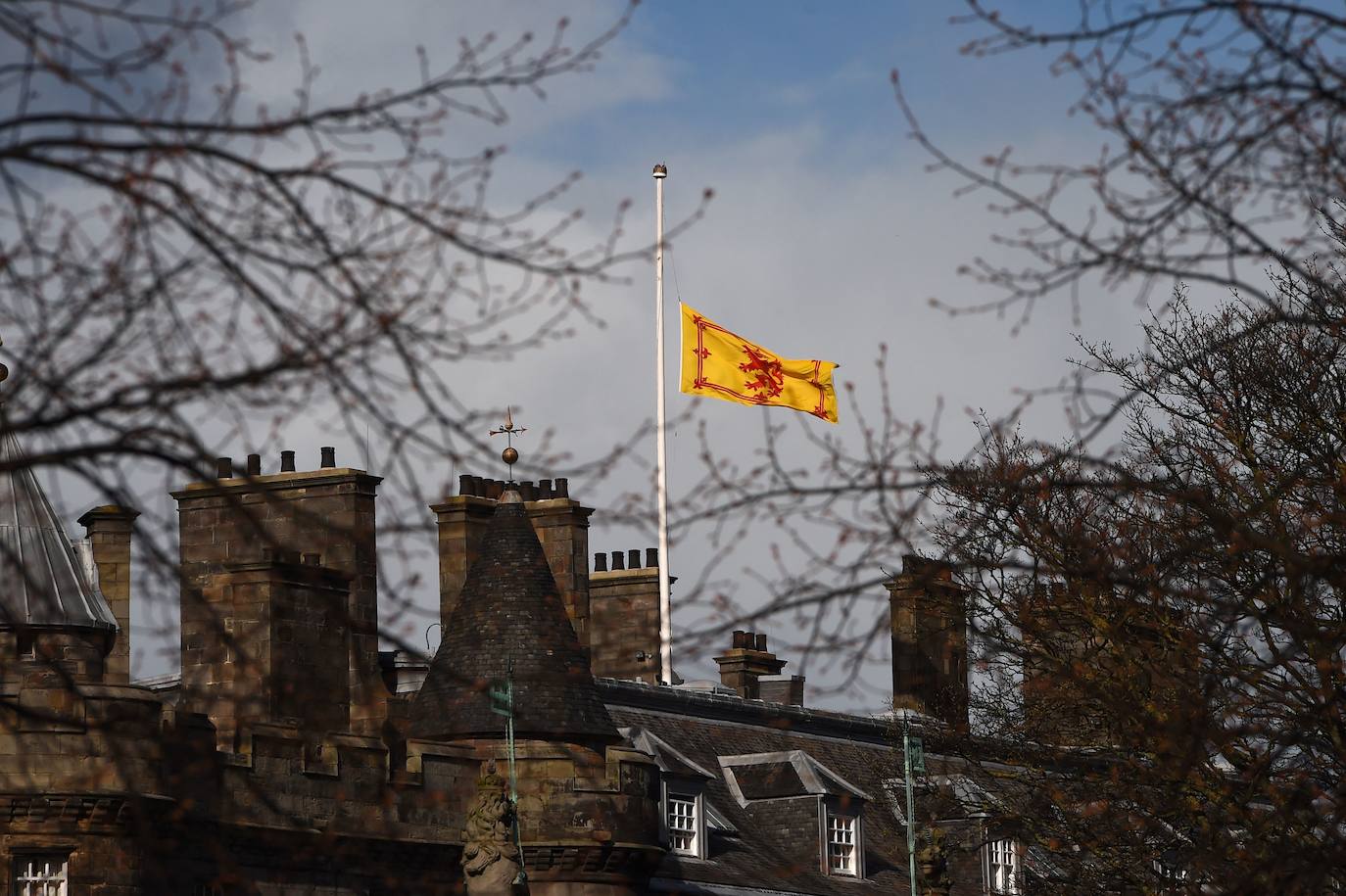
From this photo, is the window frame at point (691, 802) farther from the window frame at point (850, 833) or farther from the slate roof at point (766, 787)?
the window frame at point (850, 833)

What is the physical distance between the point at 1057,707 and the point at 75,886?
1146 cm

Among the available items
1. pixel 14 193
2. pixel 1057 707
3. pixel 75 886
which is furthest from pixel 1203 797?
pixel 14 193

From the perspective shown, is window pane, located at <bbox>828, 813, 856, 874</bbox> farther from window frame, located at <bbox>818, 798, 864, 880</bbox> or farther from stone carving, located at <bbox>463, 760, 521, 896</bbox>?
stone carving, located at <bbox>463, 760, 521, 896</bbox>

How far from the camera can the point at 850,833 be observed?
144 feet

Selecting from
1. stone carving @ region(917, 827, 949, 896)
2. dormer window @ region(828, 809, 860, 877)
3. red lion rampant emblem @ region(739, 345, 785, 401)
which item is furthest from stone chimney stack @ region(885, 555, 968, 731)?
red lion rampant emblem @ region(739, 345, 785, 401)

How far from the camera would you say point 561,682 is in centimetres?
3562

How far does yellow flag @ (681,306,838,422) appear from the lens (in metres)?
50.4

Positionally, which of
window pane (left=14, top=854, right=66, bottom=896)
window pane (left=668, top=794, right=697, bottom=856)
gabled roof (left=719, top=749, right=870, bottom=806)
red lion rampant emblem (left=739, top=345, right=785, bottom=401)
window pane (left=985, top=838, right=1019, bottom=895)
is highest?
red lion rampant emblem (left=739, top=345, right=785, bottom=401)

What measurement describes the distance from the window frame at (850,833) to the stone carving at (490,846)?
11.9 meters

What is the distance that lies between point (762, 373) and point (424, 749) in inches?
717

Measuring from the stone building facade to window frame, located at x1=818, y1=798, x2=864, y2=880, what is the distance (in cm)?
5

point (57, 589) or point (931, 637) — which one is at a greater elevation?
point (57, 589)

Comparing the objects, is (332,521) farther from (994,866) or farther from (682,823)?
(994,866)

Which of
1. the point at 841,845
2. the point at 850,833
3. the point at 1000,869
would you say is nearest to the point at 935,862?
the point at 841,845
